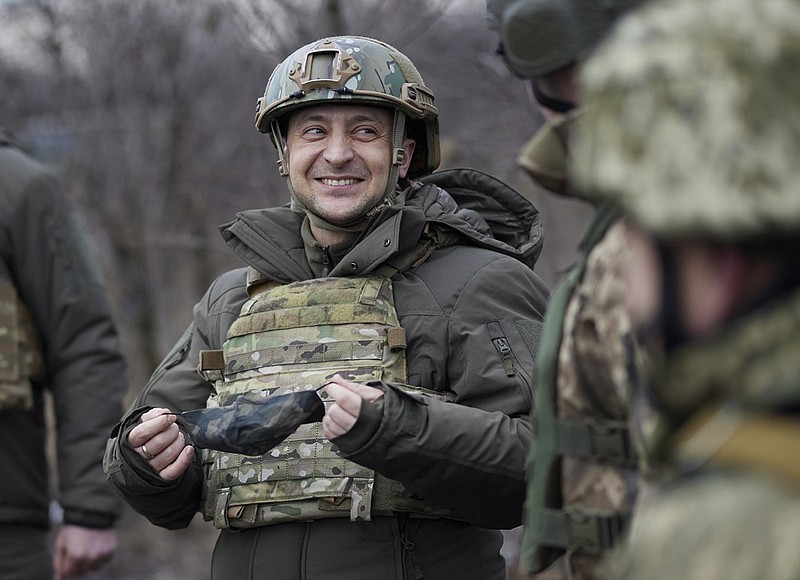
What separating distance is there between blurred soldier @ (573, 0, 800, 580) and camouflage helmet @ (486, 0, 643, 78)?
88 cm

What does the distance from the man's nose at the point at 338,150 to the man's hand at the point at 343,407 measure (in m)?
0.96

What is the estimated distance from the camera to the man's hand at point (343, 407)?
3105mm

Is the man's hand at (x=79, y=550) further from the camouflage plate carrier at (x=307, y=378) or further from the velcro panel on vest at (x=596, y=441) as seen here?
the velcro panel on vest at (x=596, y=441)

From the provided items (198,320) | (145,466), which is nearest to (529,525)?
(145,466)

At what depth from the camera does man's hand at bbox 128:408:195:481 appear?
350 centimetres

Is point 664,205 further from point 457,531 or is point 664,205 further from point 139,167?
point 139,167

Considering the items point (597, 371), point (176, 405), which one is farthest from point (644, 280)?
point (176, 405)

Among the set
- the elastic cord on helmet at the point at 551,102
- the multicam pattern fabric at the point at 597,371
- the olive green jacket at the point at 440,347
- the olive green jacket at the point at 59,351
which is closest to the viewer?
the multicam pattern fabric at the point at 597,371

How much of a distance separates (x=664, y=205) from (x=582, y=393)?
907mm

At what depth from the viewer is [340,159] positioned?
3.85m

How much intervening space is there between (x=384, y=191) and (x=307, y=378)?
0.75 meters

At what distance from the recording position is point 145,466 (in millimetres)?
3539

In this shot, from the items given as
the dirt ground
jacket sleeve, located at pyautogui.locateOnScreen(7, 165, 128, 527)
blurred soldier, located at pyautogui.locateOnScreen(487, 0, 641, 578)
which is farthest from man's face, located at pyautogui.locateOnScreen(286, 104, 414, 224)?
the dirt ground

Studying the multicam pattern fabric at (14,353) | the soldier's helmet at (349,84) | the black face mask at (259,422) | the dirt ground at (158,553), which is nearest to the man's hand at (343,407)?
the black face mask at (259,422)
